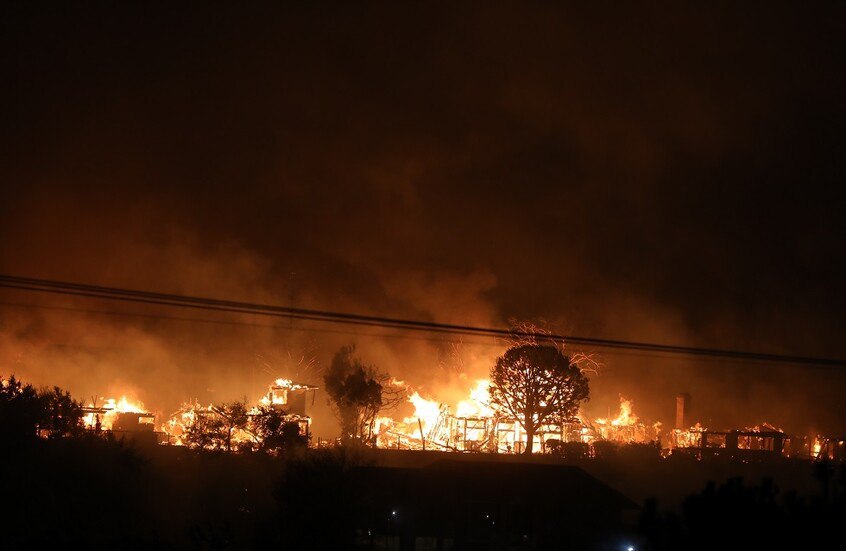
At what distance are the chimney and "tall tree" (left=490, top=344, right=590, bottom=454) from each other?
14472mm

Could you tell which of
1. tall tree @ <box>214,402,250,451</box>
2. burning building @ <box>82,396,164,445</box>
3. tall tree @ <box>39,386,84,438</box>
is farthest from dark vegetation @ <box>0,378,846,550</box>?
burning building @ <box>82,396,164,445</box>

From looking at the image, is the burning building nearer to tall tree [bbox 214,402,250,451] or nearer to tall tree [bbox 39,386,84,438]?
tall tree [bbox 39,386,84,438]

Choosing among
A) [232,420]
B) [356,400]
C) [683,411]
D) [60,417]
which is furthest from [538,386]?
[60,417]

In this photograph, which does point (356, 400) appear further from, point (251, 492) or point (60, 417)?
point (60, 417)

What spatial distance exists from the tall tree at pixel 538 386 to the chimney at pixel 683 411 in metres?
14.5

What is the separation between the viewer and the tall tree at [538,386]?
55.6m

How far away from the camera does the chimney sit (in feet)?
222

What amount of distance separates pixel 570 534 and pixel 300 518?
9.69 meters

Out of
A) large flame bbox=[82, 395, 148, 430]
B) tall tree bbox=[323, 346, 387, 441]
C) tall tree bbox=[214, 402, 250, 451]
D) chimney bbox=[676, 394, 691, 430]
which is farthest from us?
chimney bbox=[676, 394, 691, 430]

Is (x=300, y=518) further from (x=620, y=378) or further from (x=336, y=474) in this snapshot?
(x=620, y=378)

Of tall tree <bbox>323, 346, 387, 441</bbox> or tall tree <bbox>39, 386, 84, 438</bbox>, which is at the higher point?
tall tree <bbox>323, 346, 387, 441</bbox>

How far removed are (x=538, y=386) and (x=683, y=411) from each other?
18338 millimetres

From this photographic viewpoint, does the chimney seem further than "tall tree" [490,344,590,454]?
Yes

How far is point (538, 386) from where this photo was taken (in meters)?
55.8
